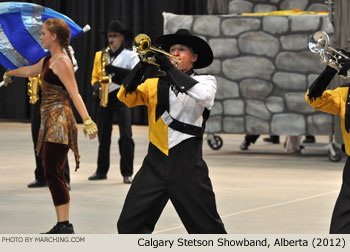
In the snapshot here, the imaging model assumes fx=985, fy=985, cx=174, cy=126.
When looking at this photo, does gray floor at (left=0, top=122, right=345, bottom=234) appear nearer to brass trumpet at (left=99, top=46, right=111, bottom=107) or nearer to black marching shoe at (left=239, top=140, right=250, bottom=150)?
black marching shoe at (left=239, top=140, right=250, bottom=150)

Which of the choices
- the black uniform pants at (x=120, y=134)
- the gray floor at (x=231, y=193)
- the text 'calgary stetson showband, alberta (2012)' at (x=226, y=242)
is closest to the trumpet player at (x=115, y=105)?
the black uniform pants at (x=120, y=134)

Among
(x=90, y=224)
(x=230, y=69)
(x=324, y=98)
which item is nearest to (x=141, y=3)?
(x=230, y=69)

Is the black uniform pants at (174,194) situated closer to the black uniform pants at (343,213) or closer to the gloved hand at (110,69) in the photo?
the black uniform pants at (343,213)

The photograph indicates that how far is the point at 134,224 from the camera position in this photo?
562cm

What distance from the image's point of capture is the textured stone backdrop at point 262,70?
13.0m

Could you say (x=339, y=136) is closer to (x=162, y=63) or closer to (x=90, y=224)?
(x=90, y=224)

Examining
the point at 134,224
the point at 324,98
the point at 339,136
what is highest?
the point at 324,98

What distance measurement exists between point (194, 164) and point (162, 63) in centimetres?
63

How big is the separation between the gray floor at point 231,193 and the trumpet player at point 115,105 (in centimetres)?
23

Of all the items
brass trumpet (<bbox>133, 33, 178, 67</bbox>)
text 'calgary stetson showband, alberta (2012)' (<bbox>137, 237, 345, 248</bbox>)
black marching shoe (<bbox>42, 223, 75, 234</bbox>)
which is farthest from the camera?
black marching shoe (<bbox>42, 223, 75, 234</bbox>)

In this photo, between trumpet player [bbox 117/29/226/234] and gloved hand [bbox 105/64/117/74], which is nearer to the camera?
trumpet player [bbox 117/29/226/234]

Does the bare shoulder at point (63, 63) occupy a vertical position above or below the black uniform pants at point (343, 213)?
above

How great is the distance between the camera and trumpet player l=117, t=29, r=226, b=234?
564 cm

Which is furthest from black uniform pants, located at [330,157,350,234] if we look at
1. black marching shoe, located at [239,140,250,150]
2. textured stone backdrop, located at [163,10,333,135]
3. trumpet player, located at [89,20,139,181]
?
black marching shoe, located at [239,140,250,150]
